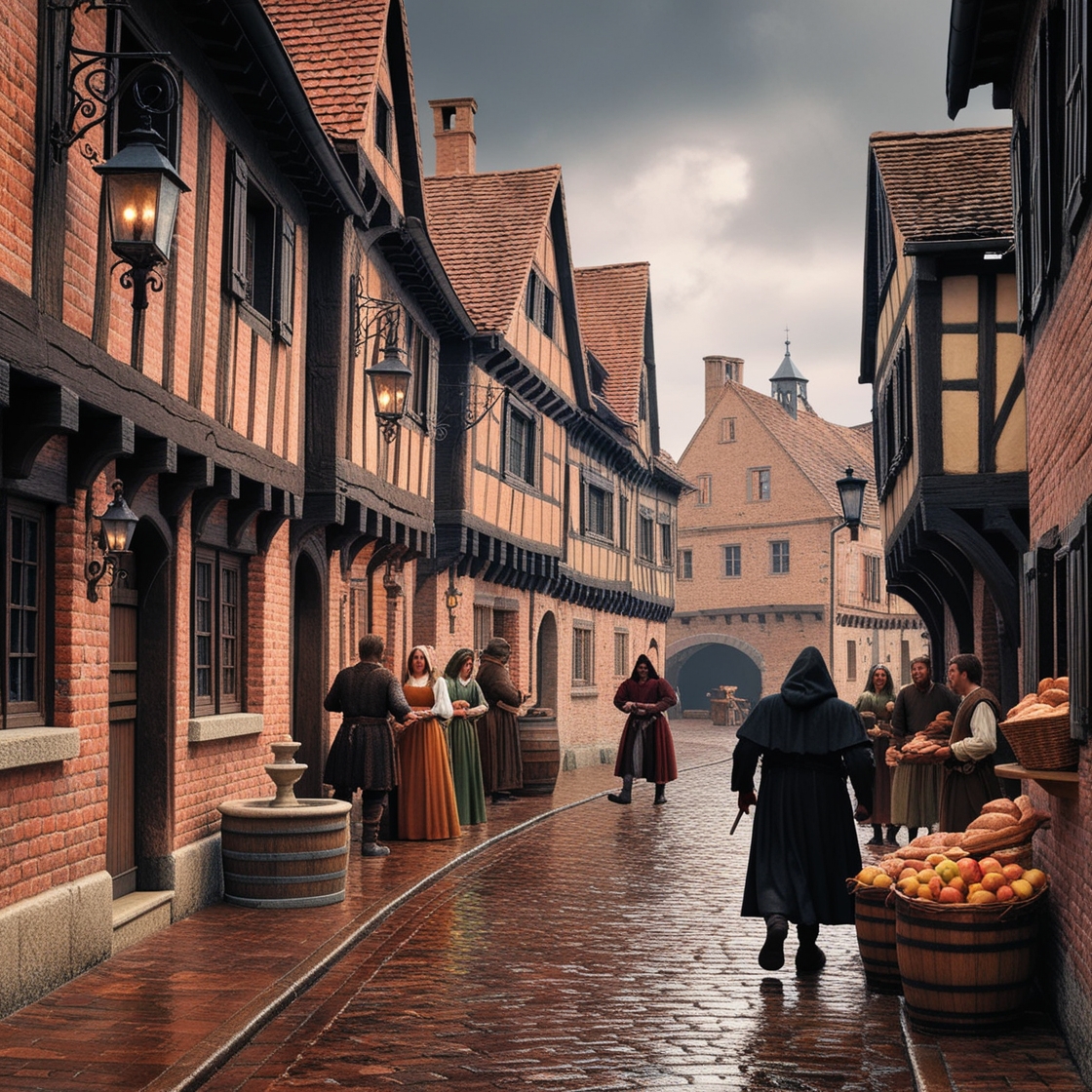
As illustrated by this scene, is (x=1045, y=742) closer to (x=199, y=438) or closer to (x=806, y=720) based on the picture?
(x=806, y=720)

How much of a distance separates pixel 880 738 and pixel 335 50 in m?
8.36

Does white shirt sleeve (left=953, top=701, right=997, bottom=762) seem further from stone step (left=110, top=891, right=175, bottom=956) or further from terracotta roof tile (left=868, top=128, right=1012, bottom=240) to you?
terracotta roof tile (left=868, top=128, right=1012, bottom=240)

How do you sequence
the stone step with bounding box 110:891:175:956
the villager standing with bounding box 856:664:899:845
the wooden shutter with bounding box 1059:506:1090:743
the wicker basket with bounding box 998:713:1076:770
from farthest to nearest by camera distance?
the villager standing with bounding box 856:664:899:845 → the stone step with bounding box 110:891:175:956 → the wicker basket with bounding box 998:713:1076:770 → the wooden shutter with bounding box 1059:506:1090:743

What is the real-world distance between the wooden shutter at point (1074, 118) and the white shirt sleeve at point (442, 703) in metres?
7.71

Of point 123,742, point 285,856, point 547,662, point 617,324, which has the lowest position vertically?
point 285,856

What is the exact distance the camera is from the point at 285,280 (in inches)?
478

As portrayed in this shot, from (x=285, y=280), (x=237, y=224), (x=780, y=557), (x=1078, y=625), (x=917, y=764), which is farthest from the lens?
(x=780, y=557)

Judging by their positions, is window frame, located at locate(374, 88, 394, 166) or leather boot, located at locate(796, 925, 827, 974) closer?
leather boot, located at locate(796, 925, 827, 974)

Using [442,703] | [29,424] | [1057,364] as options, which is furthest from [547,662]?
[29,424]

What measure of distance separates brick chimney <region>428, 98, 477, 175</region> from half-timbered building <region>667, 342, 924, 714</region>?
2219 centimetres

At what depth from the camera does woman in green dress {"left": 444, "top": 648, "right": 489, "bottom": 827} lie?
15039mm

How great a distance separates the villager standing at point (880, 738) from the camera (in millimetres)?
14000

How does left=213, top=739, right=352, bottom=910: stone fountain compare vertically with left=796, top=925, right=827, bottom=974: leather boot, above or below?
above

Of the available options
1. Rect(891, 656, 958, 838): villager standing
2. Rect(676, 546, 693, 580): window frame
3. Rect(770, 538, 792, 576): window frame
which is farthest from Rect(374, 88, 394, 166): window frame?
Rect(676, 546, 693, 580): window frame
